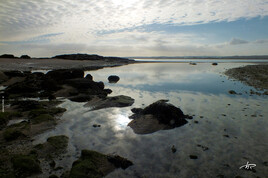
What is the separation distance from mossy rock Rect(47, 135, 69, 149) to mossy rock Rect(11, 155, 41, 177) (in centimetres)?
150

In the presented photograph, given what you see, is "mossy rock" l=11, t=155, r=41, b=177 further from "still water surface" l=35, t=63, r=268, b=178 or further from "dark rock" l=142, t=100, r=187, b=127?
"dark rock" l=142, t=100, r=187, b=127

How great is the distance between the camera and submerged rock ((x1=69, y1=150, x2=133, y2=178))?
261 inches

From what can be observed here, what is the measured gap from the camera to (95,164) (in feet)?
23.6

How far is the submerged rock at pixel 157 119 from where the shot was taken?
36.0 ft

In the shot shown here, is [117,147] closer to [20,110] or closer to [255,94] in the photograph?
[20,110]

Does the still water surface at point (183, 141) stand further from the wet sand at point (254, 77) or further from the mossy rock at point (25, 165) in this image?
the wet sand at point (254, 77)

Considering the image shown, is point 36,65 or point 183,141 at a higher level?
point 36,65

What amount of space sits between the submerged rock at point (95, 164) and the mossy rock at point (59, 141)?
5.37ft

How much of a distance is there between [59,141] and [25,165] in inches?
94.1

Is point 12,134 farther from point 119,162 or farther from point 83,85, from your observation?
point 83,85

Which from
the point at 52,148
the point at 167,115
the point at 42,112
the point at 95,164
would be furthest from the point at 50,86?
the point at 95,164

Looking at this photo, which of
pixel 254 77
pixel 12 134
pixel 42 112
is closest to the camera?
pixel 12 134

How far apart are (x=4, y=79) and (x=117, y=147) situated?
100 ft
